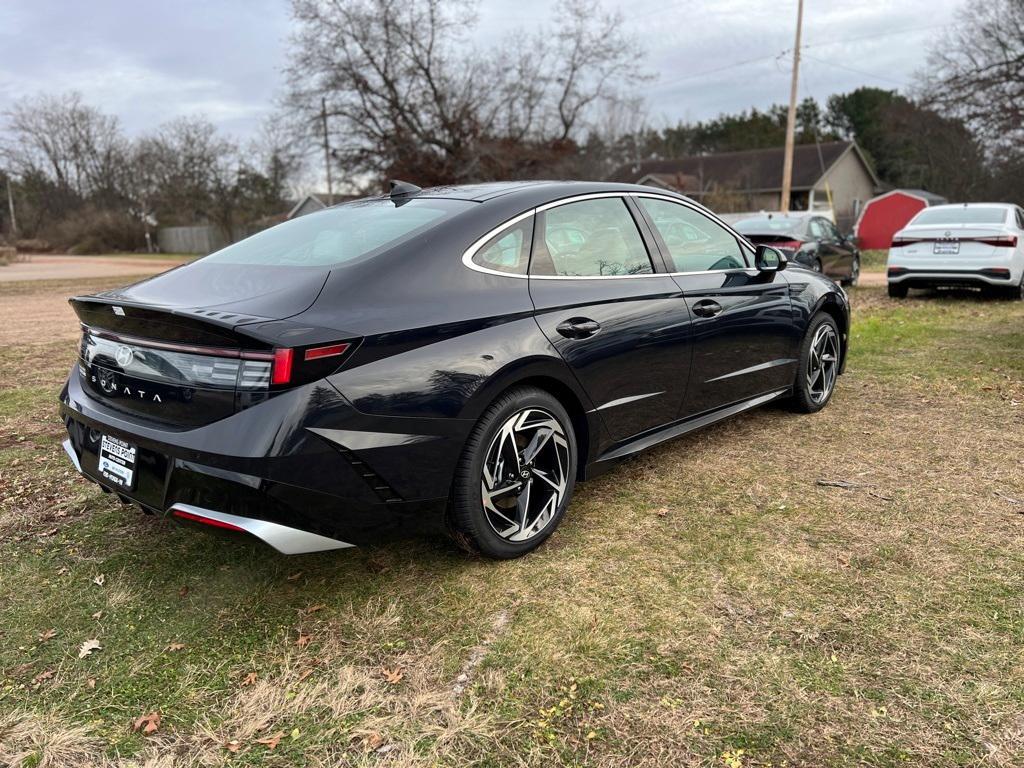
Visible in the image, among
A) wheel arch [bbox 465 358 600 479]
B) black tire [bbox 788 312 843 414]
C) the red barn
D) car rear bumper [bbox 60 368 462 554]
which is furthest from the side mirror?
the red barn

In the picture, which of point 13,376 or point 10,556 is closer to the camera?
point 10,556

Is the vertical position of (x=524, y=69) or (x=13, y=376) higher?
(x=524, y=69)

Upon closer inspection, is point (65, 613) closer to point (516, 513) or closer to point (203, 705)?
point (203, 705)

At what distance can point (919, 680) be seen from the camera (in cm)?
229

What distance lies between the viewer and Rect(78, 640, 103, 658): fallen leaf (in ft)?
8.26

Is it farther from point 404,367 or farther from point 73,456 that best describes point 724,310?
point 73,456

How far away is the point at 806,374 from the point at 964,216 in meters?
8.06

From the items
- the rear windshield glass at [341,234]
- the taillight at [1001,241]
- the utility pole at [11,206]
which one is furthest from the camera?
the utility pole at [11,206]

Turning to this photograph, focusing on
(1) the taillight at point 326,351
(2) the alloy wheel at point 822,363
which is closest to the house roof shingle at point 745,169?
(2) the alloy wheel at point 822,363

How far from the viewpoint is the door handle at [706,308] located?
3.83 meters

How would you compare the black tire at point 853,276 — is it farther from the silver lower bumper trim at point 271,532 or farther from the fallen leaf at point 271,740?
the fallen leaf at point 271,740

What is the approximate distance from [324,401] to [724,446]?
2.84 metres

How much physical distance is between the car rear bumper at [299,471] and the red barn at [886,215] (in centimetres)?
3126

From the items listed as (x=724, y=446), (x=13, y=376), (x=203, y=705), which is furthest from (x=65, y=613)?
(x=13, y=376)
